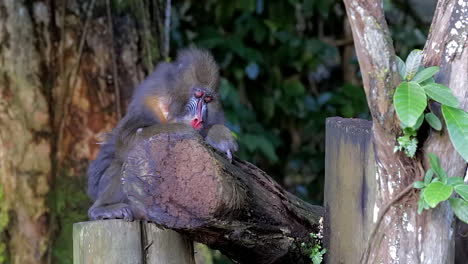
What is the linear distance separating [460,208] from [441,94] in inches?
12.7

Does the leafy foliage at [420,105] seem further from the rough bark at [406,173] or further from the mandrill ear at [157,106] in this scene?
the mandrill ear at [157,106]

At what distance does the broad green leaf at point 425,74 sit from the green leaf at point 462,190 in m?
0.30

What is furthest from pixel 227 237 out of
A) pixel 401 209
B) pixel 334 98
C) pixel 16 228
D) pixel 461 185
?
pixel 334 98

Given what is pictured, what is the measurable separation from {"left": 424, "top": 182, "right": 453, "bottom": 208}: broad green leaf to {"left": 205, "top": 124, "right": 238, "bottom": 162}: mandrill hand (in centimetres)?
102

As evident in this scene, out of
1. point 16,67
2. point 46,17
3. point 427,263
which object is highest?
point 46,17

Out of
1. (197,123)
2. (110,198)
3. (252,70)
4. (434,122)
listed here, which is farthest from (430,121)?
(252,70)

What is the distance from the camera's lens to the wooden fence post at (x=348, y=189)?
249cm

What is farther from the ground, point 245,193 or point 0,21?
point 0,21

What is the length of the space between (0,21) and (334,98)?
2.40m

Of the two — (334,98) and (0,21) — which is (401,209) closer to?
(0,21)

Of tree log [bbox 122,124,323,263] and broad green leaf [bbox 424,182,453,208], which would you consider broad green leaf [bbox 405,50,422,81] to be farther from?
tree log [bbox 122,124,323,263]

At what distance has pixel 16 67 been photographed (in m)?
4.38

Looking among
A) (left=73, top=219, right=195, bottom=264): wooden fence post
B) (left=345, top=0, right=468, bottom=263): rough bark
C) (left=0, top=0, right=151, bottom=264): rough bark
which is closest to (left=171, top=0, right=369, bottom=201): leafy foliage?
(left=0, top=0, right=151, bottom=264): rough bark

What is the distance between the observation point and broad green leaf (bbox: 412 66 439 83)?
2104mm
